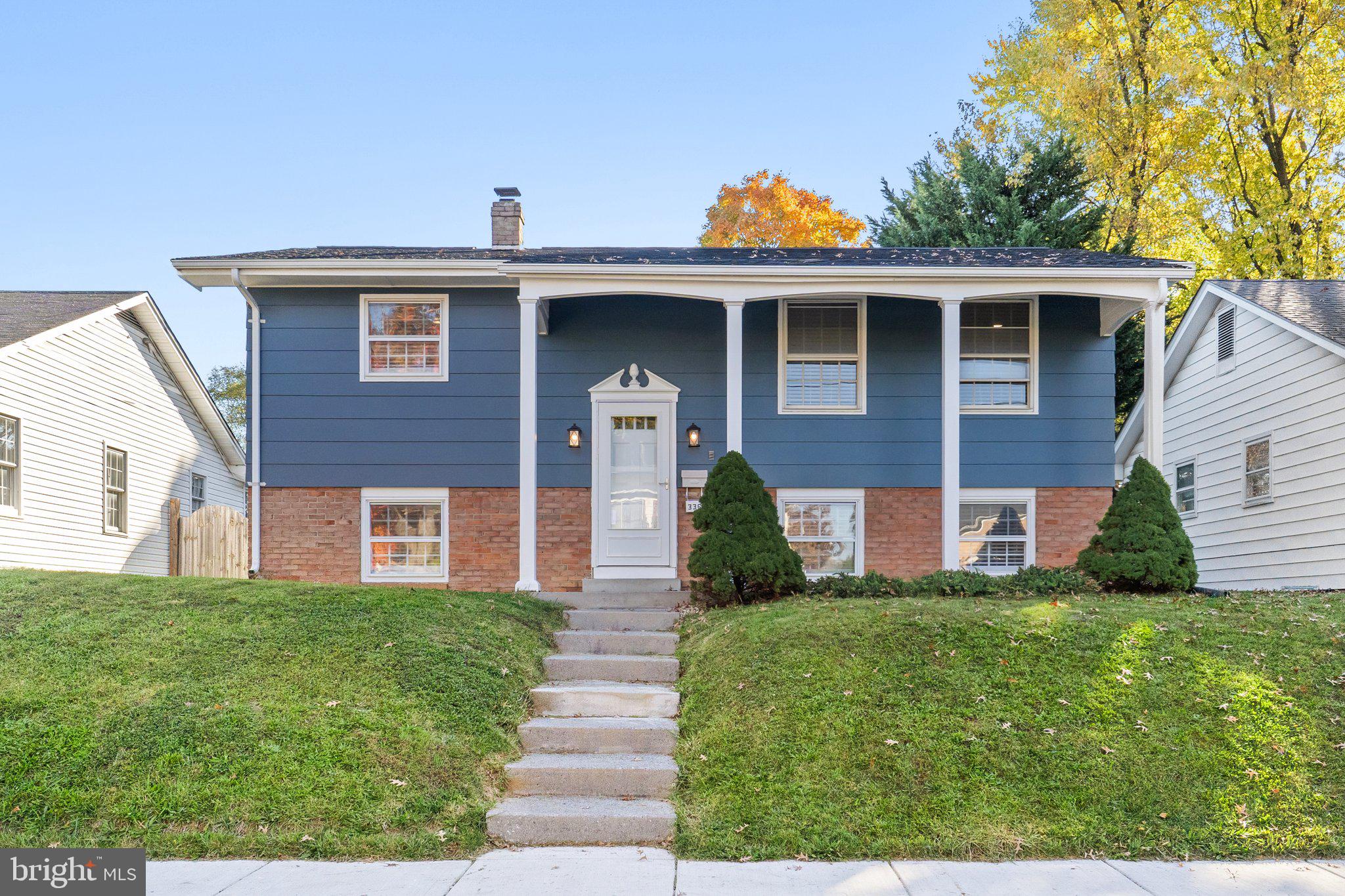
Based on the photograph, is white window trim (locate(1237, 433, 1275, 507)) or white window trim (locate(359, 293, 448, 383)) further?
white window trim (locate(1237, 433, 1275, 507))

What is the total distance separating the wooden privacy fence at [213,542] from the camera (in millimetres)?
16750

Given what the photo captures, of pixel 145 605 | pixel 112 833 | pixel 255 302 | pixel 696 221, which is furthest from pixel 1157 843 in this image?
pixel 696 221

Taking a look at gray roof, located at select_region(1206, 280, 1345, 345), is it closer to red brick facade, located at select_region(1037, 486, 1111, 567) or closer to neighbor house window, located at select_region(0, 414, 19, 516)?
red brick facade, located at select_region(1037, 486, 1111, 567)

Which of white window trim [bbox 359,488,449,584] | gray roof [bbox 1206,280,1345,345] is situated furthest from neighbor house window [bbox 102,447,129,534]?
gray roof [bbox 1206,280,1345,345]

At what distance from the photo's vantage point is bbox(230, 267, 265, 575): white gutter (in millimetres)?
12086

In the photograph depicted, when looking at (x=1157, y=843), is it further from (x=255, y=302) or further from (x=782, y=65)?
(x=782, y=65)

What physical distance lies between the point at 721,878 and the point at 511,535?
25.1 ft

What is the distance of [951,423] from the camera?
11.4 metres

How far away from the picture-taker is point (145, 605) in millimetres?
8211

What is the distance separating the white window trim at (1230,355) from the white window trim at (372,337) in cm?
1118

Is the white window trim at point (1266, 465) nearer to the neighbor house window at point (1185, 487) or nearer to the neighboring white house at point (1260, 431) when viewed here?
the neighboring white house at point (1260, 431)

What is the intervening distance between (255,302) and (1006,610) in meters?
9.55

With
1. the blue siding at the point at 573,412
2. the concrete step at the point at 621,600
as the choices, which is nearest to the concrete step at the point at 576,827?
the concrete step at the point at 621,600

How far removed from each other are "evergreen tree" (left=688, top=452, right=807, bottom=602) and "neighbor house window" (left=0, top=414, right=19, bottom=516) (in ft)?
34.3
